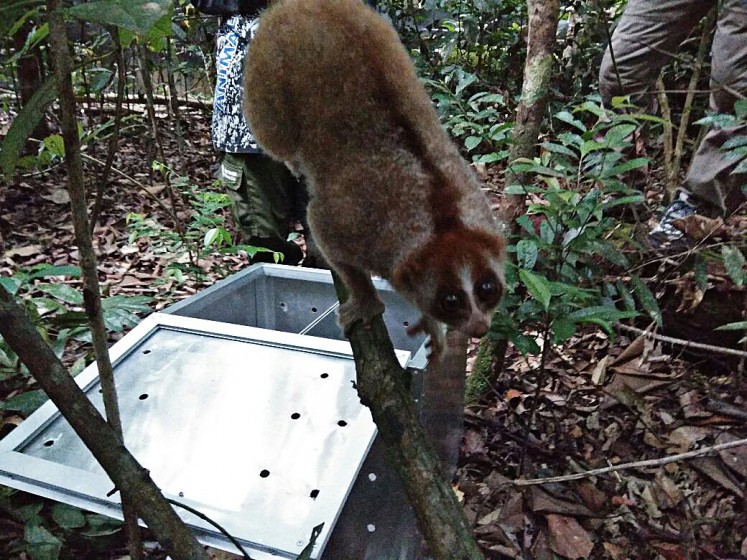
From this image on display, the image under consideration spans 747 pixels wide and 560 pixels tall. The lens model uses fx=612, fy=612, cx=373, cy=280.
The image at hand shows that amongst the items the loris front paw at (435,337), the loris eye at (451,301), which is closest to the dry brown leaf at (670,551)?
the loris front paw at (435,337)

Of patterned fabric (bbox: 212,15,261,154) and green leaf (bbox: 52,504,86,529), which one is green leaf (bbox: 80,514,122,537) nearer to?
green leaf (bbox: 52,504,86,529)

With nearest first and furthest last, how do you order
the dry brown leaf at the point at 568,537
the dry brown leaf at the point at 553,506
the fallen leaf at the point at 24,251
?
the dry brown leaf at the point at 568,537, the dry brown leaf at the point at 553,506, the fallen leaf at the point at 24,251

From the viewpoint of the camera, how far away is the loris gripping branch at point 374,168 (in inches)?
77.8

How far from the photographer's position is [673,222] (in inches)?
144

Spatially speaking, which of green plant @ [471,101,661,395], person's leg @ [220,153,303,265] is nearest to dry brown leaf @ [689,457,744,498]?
green plant @ [471,101,661,395]

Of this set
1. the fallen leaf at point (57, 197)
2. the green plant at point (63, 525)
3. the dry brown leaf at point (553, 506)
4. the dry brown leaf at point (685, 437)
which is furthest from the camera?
the fallen leaf at point (57, 197)

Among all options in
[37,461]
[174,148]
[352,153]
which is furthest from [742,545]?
[174,148]

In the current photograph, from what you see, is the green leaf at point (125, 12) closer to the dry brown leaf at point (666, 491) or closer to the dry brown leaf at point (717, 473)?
the dry brown leaf at point (666, 491)

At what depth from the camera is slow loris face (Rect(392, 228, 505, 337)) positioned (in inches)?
75.7

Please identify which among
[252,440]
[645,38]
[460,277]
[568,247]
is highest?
[645,38]

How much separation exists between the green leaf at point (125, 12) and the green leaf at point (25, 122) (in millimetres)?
327

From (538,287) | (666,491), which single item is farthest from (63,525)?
(666,491)

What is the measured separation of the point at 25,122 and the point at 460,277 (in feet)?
4.03

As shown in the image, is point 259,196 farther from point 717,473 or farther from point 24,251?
point 717,473
